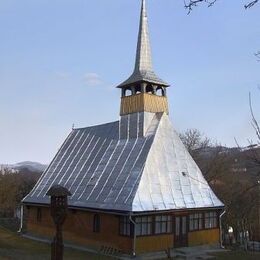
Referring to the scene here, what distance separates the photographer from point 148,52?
28344 mm

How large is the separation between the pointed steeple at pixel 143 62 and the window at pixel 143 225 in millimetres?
8695

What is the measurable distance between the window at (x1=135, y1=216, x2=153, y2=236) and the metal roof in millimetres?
643

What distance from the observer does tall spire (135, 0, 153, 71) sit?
91.2 ft

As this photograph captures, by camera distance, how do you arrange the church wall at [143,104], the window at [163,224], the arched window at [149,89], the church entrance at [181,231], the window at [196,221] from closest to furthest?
the window at [163,224], the church entrance at [181,231], the window at [196,221], the church wall at [143,104], the arched window at [149,89]

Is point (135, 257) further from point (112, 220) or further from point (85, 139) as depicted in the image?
point (85, 139)

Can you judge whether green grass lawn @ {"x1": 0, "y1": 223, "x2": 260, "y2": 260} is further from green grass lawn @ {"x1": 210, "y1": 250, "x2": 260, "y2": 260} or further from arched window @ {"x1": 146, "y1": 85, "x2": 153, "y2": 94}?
arched window @ {"x1": 146, "y1": 85, "x2": 153, "y2": 94}

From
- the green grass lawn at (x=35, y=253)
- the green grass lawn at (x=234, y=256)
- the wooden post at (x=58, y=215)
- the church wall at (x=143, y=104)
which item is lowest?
the green grass lawn at (x=234, y=256)

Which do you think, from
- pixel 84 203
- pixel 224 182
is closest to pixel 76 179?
pixel 84 203

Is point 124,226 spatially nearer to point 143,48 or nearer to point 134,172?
point 134,172

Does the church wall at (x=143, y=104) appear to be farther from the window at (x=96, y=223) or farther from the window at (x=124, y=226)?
the window at (x=124, y=226)

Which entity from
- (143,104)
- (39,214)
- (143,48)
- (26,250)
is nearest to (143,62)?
(143,48)

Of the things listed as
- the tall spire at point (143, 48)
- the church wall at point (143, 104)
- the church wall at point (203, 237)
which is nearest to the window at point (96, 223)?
the church wall at point (203, 237)

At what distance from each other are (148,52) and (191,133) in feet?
48.5

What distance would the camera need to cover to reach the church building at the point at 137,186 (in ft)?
71.6
